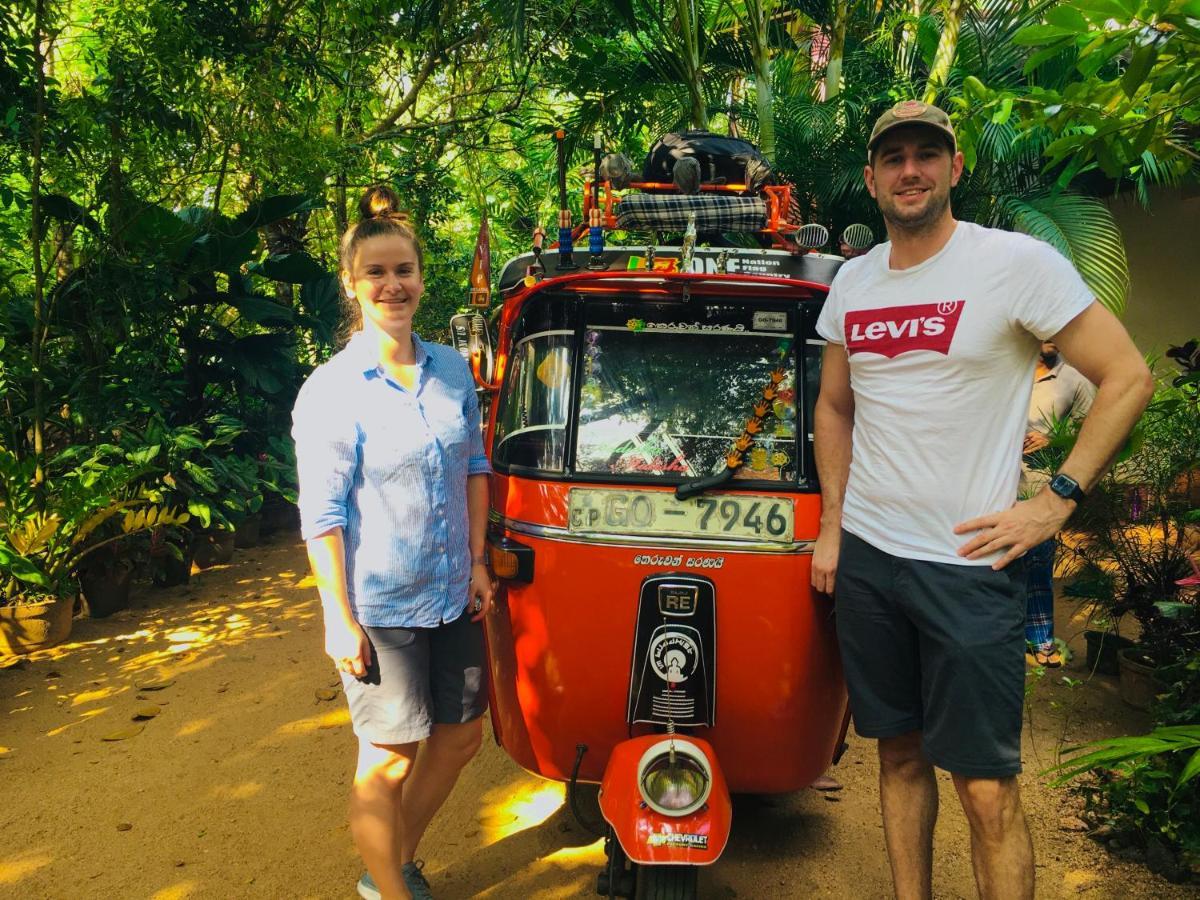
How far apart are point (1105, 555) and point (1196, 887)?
1988 millimetres

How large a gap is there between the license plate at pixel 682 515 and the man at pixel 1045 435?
2.57m

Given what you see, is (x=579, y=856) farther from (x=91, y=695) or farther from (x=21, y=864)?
(x=91, y=695)

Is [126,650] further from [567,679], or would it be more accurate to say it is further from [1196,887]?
[1196,887]

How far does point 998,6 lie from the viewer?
7.55m

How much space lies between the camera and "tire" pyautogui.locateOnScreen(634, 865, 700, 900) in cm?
265

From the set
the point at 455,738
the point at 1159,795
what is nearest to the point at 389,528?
the point at 455,738

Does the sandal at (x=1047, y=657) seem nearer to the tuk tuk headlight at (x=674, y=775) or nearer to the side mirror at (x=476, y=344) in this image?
the tuk tuk headlight at (x=674, y=775)

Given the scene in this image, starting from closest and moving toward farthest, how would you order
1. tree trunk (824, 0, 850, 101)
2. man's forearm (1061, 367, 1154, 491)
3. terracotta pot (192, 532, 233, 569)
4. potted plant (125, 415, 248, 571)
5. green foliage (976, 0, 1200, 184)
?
green foliage (976, 0, 1200, 184), man's forearm (1061, 367, 1154, 491), potted plant (125, 415, 248, 571), terracotta pot (192, 532, 233, 569), tree trunk (824, 0, 850, 101)

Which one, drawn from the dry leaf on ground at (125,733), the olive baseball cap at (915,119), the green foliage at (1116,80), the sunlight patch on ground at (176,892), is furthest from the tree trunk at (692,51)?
the sunlight patch on ground at (176,892)

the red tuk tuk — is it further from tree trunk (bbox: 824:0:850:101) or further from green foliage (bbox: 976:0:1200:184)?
tree trunk (bbox: 824:0:850:101)

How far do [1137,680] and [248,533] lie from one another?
7172 mm

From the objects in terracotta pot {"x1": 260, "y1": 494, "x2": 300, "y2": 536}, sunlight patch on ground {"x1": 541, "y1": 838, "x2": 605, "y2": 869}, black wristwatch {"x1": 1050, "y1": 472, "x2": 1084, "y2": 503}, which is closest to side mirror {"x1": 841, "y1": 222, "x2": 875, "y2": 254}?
black wristwatch {"x1": 1050, "y1": 472, "x2": 1084, "y2": 503}

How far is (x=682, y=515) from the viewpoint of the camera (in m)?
3.00

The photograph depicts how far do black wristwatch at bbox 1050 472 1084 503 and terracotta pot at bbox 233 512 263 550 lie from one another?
7.56m
